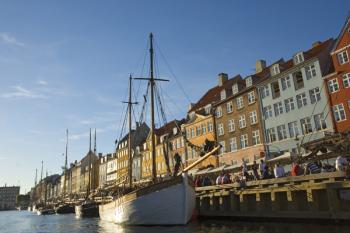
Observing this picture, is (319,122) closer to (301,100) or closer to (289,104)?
Result: (301,100)

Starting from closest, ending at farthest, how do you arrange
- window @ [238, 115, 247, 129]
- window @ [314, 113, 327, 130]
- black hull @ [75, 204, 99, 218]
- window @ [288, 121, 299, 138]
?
1. window @ [314, 113, 327, 130]
2. window @ [288, 121, 299, 138]
3. window @ [238, 115, 247, 129]
4. black hull @ [75, 204, 99, 218]

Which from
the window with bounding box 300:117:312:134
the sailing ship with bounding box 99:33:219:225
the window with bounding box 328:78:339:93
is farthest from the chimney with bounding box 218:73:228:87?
the sailing ship with bounding box 99:33:219:225

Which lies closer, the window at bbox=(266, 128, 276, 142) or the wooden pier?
the wooden pier

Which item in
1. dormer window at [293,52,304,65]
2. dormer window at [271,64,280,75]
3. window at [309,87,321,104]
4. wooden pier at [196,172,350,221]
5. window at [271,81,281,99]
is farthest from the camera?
window at [271,81,281,99]

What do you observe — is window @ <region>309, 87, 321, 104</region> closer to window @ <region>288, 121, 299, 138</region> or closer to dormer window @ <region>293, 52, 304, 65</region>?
window @ <region>288, 121, 299, 138</region>

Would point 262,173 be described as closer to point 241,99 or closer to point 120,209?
point 120,209

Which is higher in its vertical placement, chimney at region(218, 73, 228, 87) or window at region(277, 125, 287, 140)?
chimney at region(218, 73, 228, 87)

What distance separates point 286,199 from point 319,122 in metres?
18.4

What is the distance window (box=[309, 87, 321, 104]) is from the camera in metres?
39.2

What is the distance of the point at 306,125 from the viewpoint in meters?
40.2

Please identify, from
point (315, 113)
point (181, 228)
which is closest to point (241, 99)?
point (315, 113)

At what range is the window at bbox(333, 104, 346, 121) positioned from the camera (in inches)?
1423

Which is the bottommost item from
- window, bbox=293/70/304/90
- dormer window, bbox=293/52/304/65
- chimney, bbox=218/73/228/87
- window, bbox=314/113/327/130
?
window, bbox=314/113/327/130

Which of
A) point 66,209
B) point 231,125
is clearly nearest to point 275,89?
point 231,125
